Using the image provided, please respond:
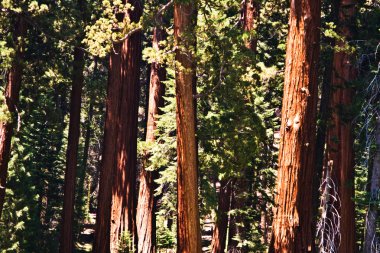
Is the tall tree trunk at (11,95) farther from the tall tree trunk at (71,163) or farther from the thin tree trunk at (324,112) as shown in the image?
the thin tree trunk at (324,112)

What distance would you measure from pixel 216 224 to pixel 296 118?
11747 millimetres

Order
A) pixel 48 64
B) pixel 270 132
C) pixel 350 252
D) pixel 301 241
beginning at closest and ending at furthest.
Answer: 1. pixel 301 241
2. pixel 350 252
3. pixel 48 64
4. pixel 270 132

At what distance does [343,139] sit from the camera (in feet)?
42.7

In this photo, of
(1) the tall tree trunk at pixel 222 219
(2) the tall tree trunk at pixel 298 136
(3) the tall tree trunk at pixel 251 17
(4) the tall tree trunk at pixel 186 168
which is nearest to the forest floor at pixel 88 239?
(1) the tall tree trunk at pixel 222 219

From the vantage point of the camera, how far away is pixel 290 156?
20.5 feet

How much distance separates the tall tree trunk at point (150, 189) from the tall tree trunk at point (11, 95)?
3.66m

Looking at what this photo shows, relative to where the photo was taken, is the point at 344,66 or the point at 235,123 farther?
the point at 235,123

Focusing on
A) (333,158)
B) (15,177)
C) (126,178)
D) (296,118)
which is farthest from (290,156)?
(15,177)

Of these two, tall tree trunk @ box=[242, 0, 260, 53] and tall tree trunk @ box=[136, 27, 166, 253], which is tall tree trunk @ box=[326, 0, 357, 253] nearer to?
tall tree trunk @ box=[242, 0, 260, 53]

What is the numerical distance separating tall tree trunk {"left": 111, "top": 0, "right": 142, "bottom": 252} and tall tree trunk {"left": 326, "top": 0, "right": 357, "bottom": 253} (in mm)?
4688

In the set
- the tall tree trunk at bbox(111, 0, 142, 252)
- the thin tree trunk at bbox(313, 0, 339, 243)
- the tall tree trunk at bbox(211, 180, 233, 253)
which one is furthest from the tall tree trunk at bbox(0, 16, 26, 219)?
the thin tree trunk at bbox(313, 0, 339, 243)

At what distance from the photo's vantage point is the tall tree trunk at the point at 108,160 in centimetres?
1191

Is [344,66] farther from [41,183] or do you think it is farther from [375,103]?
[41,183]

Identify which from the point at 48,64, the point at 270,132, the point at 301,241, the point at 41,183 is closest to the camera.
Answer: the point at 301,241
